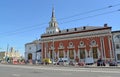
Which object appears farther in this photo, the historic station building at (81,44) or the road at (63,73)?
the historic station building at (81,44)

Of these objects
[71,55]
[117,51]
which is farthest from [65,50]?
[117,51]

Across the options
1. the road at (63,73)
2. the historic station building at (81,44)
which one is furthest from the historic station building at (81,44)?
the road at (63,73)

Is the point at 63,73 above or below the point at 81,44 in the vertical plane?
below

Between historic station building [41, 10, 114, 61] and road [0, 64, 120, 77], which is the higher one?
historic station building [41, 10, 114, 61]

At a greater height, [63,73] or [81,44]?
[81,44]

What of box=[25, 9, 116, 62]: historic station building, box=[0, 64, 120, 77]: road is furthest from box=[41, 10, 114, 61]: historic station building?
box=[0, 64, 120, 77]: road

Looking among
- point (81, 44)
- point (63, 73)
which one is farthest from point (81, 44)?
point (63, 73)

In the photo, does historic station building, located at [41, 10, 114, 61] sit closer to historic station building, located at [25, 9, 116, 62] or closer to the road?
historic station building, located at [25, 9, 116, 62]

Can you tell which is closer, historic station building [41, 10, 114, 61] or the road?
the road

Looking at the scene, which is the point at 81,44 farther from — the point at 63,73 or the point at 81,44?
the point at 63,73

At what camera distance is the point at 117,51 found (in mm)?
54656

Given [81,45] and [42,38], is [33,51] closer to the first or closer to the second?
[42,38]

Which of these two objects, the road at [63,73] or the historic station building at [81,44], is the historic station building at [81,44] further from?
the road at [63,73]

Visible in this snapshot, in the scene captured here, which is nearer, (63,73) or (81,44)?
(63,73)
